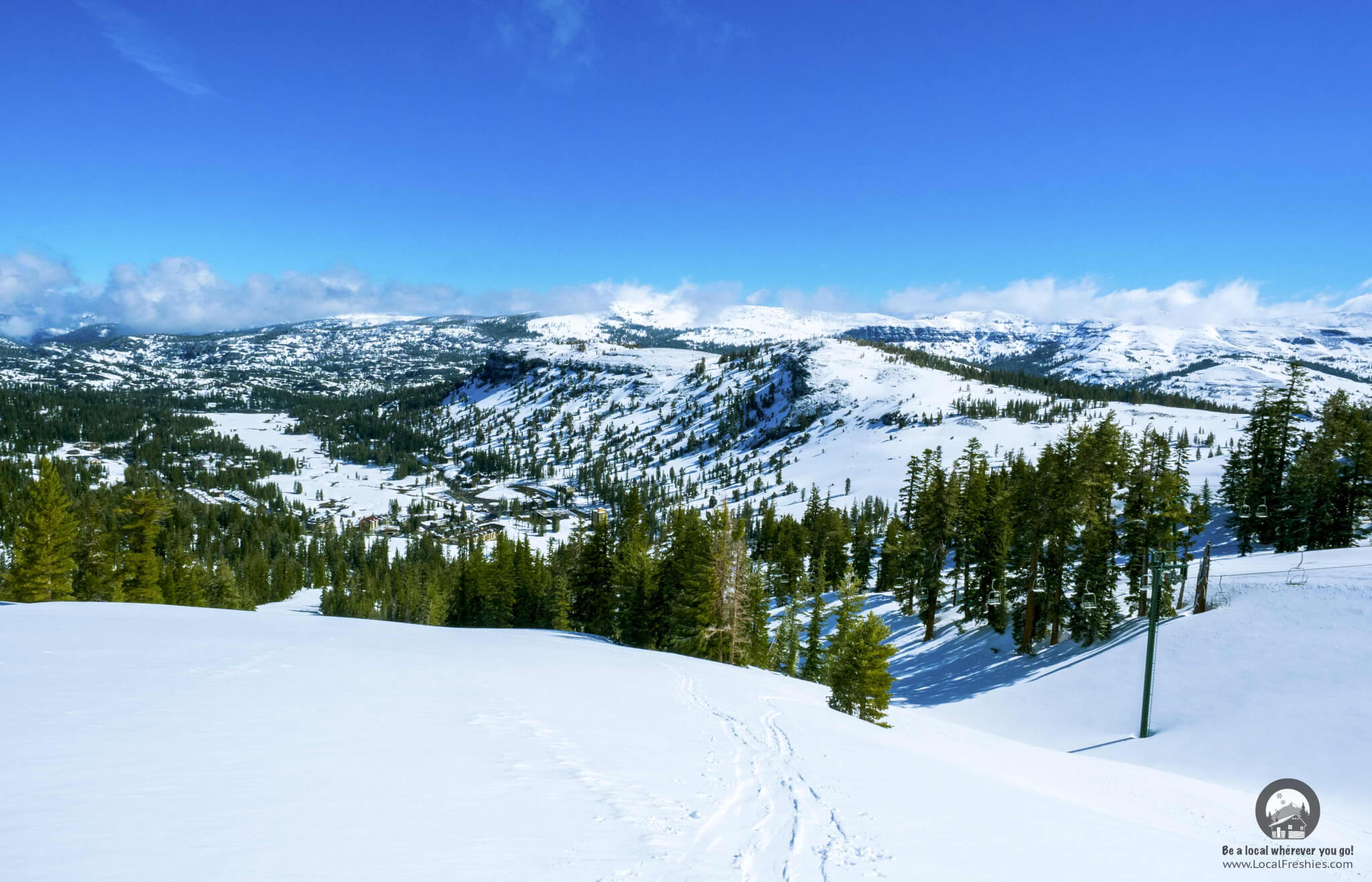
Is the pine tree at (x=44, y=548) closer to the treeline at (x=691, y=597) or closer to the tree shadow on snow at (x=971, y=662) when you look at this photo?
the treeline at (x=691, y=597)

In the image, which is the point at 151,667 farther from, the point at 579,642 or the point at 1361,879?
the point at 1361,879

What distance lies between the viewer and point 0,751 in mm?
8578

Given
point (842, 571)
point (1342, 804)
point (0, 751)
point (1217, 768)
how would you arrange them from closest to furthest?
point (0, 751) < point (1342, 804) < point (1217, 768) < point (842, 571)

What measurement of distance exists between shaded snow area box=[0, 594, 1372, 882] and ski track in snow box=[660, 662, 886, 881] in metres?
0.05

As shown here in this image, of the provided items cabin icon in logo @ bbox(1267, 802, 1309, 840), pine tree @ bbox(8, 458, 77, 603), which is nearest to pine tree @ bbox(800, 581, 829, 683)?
cabin icon in logo @ bbox(1267, 802, 1309, 840)

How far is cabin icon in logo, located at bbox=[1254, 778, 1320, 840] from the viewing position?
13.3 meters

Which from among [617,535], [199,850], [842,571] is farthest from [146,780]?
[842,571]

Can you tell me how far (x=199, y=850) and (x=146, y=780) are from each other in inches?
106

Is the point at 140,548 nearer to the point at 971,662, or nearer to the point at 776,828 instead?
the point at 776,828

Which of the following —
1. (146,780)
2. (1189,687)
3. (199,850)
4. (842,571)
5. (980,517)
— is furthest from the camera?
(842,571)

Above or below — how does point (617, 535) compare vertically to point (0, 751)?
below

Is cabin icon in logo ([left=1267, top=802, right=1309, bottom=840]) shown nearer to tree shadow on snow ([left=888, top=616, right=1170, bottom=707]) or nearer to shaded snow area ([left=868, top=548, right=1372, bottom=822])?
shaded snow area ([left=868, top=548, right=1372, bottom=822])

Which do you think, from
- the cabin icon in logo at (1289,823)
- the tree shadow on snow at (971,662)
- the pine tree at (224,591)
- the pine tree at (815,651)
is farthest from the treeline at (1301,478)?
the pine tree at (224,591)

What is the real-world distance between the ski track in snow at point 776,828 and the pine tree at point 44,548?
153 ft
